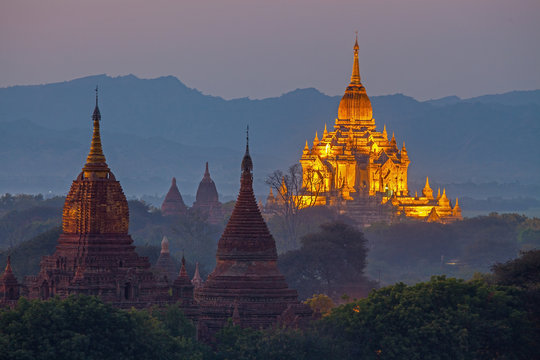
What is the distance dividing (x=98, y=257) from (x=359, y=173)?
9637 centimetres

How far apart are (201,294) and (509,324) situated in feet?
37.1

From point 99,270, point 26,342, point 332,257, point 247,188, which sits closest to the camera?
point 26,342

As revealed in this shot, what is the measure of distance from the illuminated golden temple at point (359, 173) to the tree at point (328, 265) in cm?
4826

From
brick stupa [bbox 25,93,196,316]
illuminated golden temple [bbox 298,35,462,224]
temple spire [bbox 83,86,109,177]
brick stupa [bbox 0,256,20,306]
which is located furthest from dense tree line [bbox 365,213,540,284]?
brick stupa [bbox 0,256,20,306]

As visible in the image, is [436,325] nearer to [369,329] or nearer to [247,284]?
[369,329]

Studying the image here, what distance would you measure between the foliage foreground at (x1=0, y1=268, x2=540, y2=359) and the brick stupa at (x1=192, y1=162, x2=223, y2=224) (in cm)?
11272

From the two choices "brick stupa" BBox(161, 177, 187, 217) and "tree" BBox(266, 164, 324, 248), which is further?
"brick stupa" BBox(161, 177, 187, 217)

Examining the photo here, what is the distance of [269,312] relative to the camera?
214 ft

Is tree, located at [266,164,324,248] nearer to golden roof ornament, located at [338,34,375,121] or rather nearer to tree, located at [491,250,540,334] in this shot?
golden roof ornament, located at [338,34,375,121]

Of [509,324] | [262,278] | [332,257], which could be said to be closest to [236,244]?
[262,278]

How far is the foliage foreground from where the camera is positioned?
5581 centimetres

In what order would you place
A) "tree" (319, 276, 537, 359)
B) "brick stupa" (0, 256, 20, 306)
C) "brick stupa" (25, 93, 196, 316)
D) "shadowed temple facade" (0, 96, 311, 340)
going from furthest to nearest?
"brick stupa" (0, 256, 20, 306), "shadowed temple facade" (0, 96, 311, 340), "brick stupa" (25, 93, 196, 316), "tree" (319, 276, 537, 359)

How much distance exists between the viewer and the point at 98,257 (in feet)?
213

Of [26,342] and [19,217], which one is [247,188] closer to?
[26,342]
